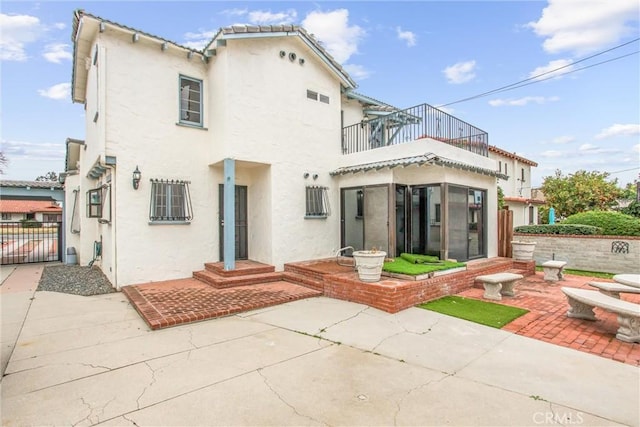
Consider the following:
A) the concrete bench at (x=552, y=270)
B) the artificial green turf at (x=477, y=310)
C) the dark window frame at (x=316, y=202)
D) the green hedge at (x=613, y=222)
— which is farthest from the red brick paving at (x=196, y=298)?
the green hedge at (x=613, y=222)

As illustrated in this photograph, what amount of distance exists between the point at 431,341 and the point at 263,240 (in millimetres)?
6411

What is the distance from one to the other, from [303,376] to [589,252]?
47.2 feet

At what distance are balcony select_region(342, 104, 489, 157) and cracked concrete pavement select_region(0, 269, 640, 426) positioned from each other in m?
6.62

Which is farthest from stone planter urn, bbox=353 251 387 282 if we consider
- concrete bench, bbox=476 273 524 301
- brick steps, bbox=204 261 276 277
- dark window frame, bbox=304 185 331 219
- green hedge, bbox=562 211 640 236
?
green hedge, bbox=562 211 640 236

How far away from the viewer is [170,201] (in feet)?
31.7

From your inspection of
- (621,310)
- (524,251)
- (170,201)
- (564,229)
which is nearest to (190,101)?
(170,201)

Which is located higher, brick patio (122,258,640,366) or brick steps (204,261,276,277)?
brick steps (204,261,276,277)

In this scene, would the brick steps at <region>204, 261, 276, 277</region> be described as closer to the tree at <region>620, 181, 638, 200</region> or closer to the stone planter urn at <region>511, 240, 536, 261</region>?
the stone planter urn at <region>511, 240, 536, 261</region>

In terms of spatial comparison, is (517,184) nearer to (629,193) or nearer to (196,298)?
(629,193)

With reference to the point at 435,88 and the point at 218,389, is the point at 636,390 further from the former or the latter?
the point at 435,88

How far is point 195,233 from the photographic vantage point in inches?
397

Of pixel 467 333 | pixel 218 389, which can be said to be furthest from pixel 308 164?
pixel 218 389

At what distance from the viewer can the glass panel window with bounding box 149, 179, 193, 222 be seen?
30.7ft

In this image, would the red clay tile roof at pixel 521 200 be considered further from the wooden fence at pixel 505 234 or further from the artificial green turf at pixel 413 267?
the artificial green turf at pixel 413 267
